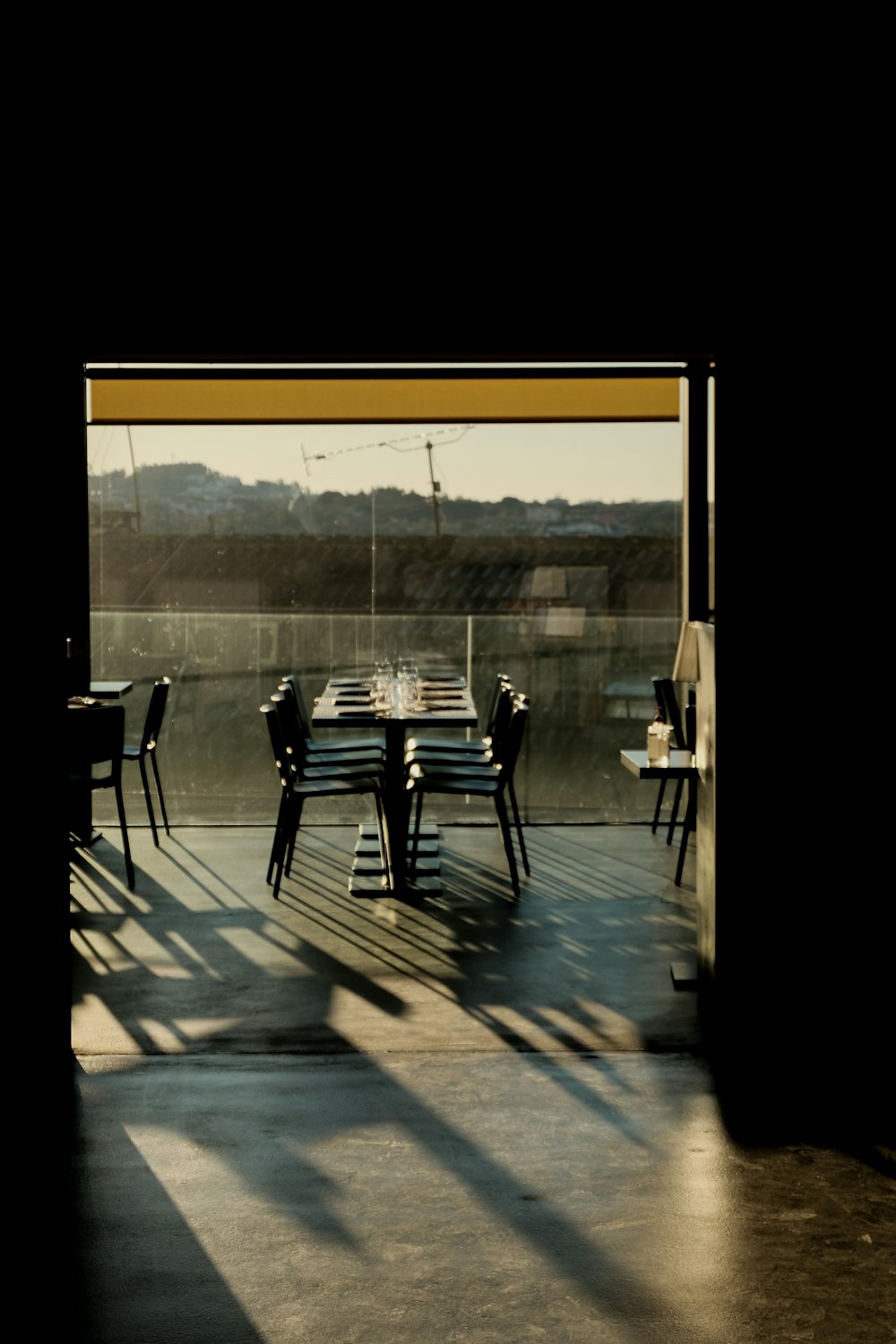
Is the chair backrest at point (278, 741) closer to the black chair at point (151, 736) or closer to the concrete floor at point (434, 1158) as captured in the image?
the concrete floor at point (434, 1158)

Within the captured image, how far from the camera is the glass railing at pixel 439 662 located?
817 cm

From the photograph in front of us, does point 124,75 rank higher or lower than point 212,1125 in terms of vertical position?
higher

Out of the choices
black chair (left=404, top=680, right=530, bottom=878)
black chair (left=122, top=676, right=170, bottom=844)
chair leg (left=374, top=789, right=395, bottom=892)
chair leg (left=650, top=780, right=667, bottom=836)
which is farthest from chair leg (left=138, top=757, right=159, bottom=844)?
chair leg (left=650, top=780, right=667, bottom=836)

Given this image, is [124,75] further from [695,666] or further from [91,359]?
[695,666]

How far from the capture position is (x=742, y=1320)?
2.55 metres

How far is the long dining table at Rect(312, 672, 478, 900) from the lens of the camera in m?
6.23

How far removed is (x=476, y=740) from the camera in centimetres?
838

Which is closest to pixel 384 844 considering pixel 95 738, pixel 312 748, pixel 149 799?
pixel 312 748

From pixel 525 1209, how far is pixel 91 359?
8.93 ft

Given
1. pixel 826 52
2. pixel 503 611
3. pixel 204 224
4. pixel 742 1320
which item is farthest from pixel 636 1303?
pixel 503 611

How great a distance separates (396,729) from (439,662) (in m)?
1.93

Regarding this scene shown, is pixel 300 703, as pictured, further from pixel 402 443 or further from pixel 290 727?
pixel 402 443

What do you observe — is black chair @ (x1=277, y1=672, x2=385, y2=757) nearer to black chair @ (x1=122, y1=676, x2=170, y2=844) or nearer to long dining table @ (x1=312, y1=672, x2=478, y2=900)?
long dining table @ (x1=312, y1=672, x2=478, y2=900)

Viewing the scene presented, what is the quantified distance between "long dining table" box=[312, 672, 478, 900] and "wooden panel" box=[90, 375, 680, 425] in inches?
65.9
